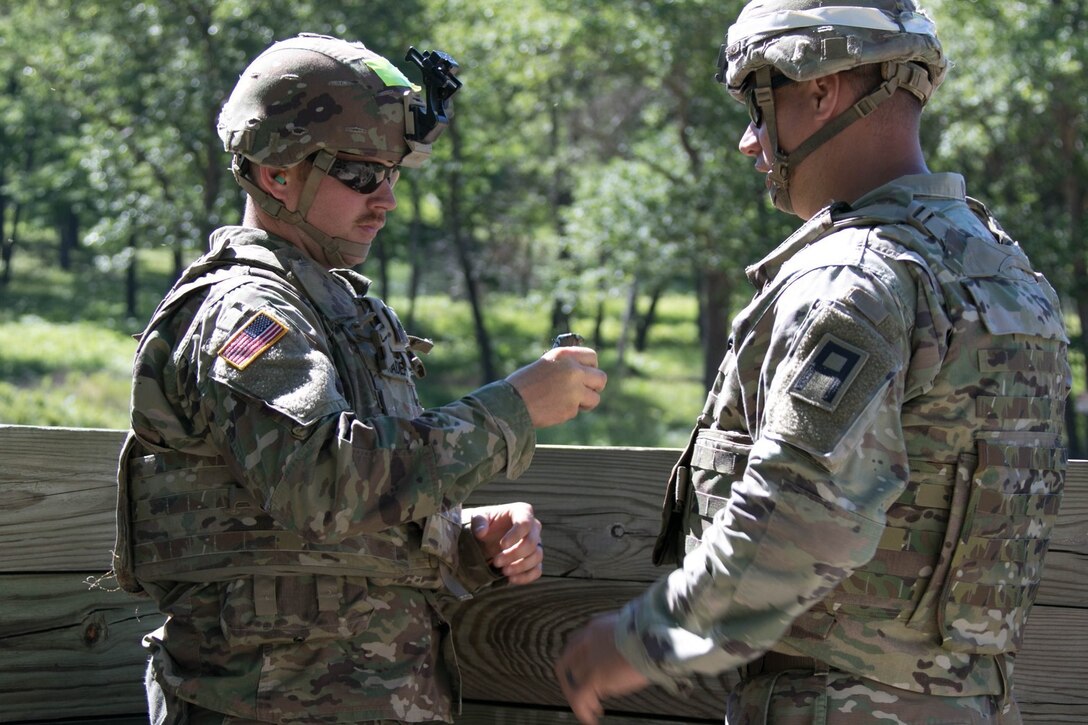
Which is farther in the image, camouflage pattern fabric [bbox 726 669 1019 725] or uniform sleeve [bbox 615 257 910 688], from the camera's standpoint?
camouflage pattern fabric [bbox 726 669 1019 725]

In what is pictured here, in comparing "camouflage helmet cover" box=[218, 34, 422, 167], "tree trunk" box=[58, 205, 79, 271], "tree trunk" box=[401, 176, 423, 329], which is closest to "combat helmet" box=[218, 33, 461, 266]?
"camouflage helmet cover" box=[218, 34, 422, 167]

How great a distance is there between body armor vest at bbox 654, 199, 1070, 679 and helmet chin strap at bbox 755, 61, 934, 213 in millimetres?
244

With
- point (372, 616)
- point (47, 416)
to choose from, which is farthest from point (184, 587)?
point (47, 416)

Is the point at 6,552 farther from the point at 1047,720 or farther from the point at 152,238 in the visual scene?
the point at 152,238

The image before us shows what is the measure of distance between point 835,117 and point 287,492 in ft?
4.33

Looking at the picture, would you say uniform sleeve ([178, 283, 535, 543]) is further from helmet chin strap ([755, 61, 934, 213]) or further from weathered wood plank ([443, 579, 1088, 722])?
helmet chin strap ([755, 61, 934, 213])

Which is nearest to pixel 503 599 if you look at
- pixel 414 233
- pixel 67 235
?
pixel 414 233

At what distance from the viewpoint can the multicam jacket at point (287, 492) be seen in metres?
2.39

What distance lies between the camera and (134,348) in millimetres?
24203

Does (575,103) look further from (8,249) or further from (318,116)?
(8,249)

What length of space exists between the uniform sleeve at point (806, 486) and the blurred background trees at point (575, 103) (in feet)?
47.8

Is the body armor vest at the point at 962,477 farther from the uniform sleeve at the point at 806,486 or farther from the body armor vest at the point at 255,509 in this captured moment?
the body armor vest at the point at 255,509

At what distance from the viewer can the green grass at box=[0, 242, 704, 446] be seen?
23.6 metres

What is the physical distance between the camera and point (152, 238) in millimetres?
22375
